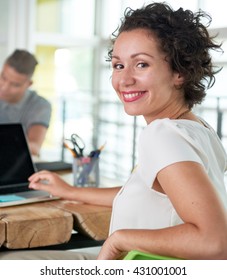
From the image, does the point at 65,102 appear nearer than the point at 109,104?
Yes

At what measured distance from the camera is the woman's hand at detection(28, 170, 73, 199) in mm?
1481

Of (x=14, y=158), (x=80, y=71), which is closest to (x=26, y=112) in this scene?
(x=14, y=158)

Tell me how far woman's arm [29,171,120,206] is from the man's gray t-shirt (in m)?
1.21

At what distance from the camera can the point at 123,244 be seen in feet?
3.19

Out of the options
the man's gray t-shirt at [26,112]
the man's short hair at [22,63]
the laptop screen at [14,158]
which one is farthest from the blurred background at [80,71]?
the laptop screen at [14,158]

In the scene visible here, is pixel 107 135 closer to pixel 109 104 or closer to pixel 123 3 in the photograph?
pixel 109 104

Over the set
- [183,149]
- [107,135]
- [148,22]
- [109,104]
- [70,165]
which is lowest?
[107,135]

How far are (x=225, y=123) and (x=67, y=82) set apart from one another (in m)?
1.38

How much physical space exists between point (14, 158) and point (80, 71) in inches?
113

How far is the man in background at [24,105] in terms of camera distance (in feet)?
8.84

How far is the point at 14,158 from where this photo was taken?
1.69 meters

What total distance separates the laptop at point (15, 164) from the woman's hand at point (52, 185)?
3 cm
